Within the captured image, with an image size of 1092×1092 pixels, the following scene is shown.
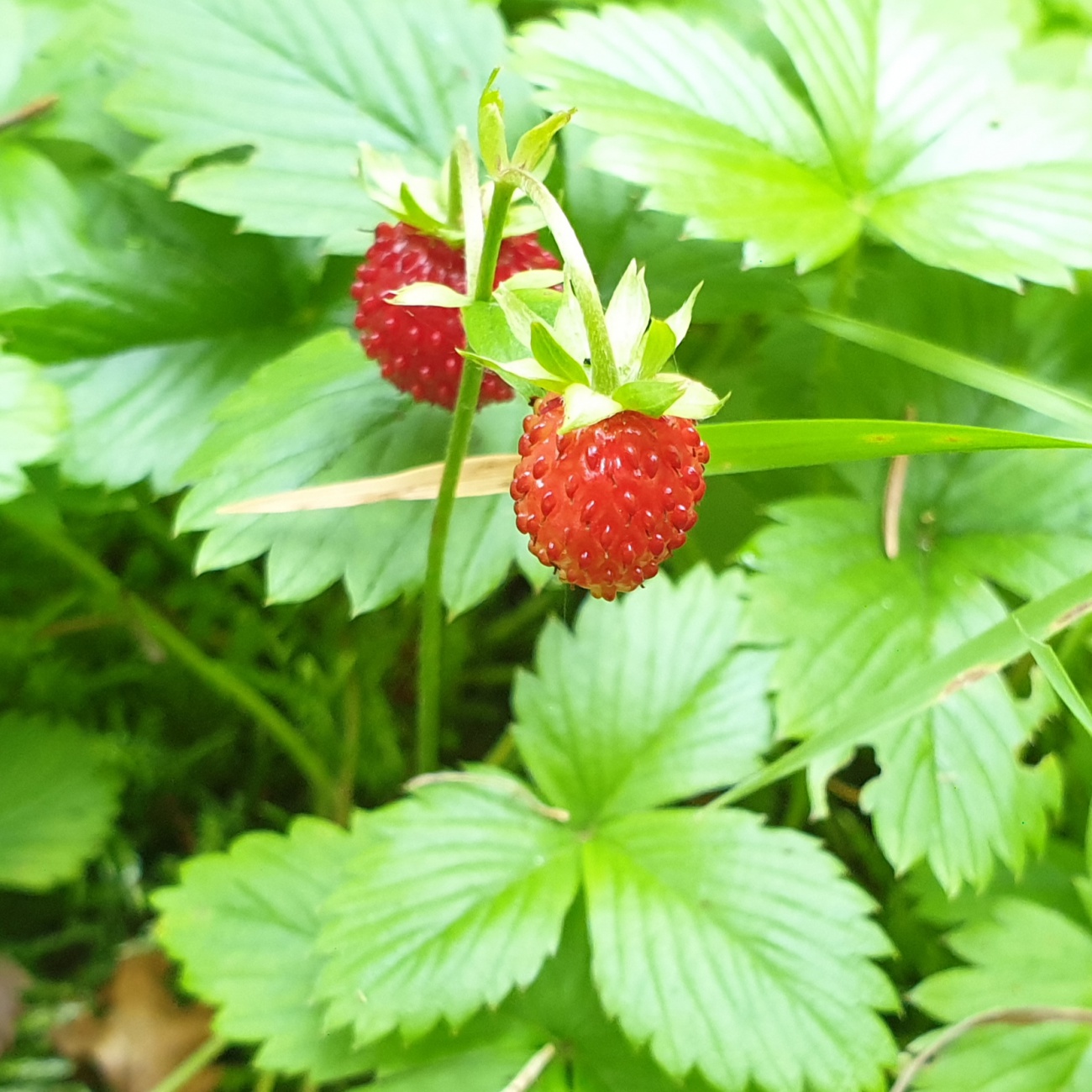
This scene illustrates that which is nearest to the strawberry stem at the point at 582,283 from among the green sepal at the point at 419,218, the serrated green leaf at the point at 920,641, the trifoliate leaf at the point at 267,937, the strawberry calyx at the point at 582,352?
the strawberry calyx at the point at 582,352

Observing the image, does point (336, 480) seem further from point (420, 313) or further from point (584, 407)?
point (584, 407)

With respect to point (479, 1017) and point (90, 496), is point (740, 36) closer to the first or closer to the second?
point (90, 496)

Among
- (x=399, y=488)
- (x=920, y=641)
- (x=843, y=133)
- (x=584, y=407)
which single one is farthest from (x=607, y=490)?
(x=843, y=133)

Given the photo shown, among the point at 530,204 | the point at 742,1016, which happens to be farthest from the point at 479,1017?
the point at 530,204

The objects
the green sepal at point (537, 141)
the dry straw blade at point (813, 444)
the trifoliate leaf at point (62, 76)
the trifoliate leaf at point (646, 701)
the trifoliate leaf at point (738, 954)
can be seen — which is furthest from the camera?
the trifoliate leaf at point (62, 76)

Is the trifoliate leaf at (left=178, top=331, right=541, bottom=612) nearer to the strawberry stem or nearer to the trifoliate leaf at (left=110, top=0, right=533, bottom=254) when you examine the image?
the trifoliate leaf at (left=110, top=0, right=533, bottom=254)

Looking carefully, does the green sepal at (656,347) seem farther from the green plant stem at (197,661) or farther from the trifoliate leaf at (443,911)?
the green plant stem at (197,661)
